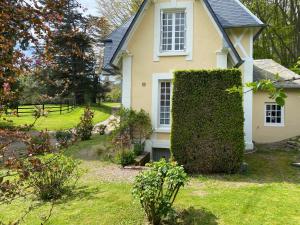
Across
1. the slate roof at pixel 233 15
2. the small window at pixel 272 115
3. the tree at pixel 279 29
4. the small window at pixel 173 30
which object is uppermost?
the tree at pixel 279 29

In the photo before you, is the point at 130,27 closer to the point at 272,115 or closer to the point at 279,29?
the point at 272,115

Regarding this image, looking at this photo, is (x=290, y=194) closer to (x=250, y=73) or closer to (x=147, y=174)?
(x=147, y=174)

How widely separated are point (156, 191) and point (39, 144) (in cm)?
386

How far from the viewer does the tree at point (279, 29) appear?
95.5 feet

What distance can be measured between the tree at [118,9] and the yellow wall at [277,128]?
17.1 m

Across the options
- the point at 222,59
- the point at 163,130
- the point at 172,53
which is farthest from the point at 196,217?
the point at 172,53

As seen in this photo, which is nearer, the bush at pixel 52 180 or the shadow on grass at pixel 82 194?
the bush at pixel 52 180

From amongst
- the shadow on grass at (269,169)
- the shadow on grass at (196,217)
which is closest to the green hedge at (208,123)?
the shadow on grass at (269,169)

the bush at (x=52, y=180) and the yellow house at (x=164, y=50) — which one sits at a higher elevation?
the yellow house at (x=164, y=50)

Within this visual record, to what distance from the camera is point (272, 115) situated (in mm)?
18531

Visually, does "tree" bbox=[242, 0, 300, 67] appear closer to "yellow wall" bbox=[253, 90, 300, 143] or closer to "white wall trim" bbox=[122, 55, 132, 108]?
"yellow wall" bbox=[253, 90, 300, 143]

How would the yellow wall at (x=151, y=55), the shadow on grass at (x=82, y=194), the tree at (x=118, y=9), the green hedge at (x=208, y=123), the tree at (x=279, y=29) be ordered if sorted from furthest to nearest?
the tree at (x=118, y=9) → the tree at (x=279, y=29) → the yellow wall at (x=151, y=55) → the green hedge at (x=208, y=123) → the shadow on grass at (x=82, y=194)

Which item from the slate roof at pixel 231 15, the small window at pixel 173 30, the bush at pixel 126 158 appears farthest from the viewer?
the slate roof at pixel 231 15

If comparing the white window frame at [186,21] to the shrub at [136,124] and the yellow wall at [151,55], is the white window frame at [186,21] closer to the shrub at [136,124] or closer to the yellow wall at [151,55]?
the yellow wall at [151,55]
